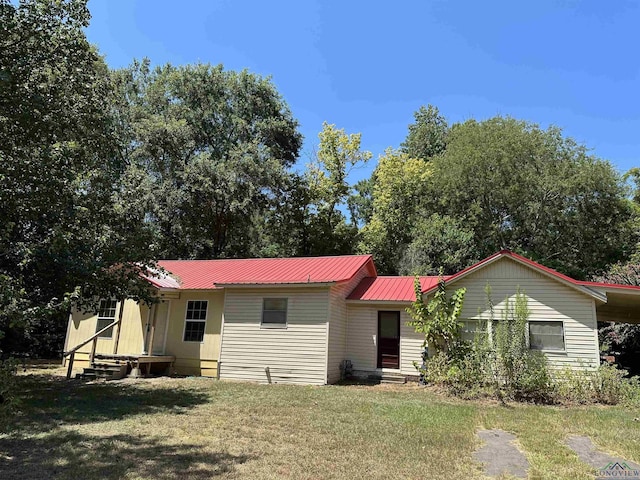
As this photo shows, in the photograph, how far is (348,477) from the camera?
523cm

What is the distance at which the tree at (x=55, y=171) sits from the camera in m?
8.47

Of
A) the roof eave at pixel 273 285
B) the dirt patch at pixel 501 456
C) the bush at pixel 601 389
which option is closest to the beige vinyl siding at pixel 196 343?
the roof eave at pixel 273 285

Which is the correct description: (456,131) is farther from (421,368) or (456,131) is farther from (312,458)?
(312,458)

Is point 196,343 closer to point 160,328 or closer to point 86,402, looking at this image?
point 160,328

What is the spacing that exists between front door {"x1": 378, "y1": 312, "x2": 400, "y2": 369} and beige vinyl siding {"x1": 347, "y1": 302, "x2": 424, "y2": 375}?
24 cm

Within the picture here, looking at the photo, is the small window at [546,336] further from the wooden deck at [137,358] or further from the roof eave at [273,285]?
the wooden deck at [137,358]

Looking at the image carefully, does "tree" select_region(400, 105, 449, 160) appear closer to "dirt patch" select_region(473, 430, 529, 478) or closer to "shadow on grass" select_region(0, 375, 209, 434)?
"shadow on grass" select_region(0, 375, 209, 434)

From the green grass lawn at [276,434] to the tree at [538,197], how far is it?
1775 cm

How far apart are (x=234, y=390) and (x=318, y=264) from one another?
20.4 ft

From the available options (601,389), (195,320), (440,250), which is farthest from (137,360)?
(440,250)

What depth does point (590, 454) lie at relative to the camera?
642cm

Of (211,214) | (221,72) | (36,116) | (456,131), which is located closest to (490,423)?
(36,116)

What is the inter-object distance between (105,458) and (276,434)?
2541mm

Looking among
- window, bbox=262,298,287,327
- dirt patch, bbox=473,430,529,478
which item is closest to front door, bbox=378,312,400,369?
window, bbox=262,298,287,327
